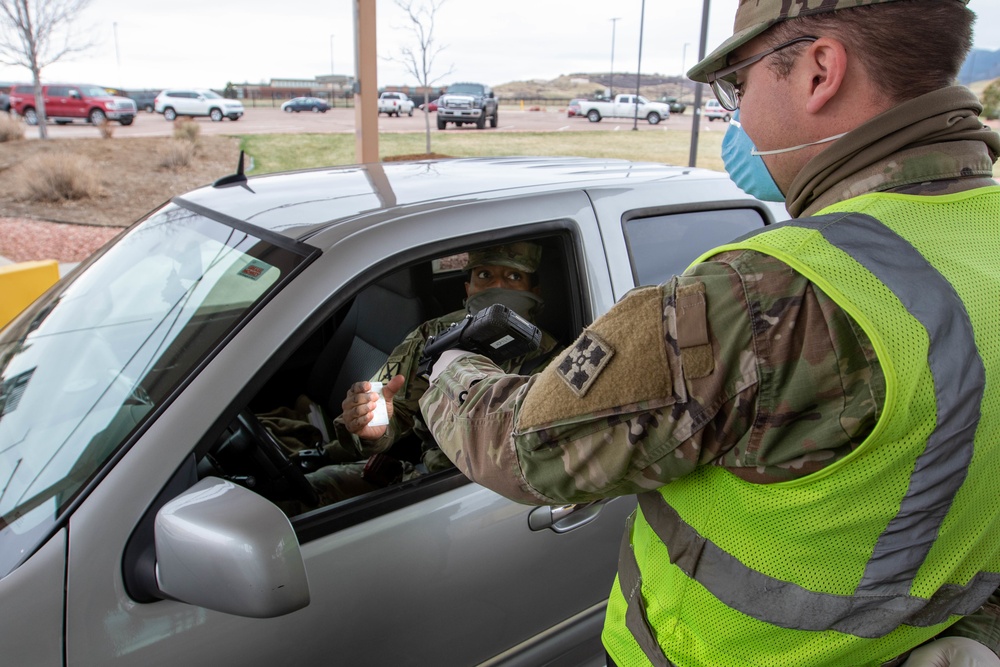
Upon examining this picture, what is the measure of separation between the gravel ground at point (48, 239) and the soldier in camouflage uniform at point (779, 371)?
874 cm

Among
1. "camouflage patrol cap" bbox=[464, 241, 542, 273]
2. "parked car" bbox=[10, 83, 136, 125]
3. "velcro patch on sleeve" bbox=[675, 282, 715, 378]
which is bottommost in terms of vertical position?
"camouflage patrol cap" bbox=[464, 241, 542, 273]

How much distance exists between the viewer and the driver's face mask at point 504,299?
2115mm

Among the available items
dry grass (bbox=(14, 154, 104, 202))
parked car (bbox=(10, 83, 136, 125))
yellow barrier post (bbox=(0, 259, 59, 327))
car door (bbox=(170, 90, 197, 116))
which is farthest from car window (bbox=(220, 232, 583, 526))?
car door (bbox=(170, 90, 197, 116))

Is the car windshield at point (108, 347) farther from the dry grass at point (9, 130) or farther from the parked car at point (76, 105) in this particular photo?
the parked car at point (76, 105)

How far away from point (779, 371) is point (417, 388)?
1.53 m

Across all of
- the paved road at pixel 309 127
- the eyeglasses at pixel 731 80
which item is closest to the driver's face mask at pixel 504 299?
the eyeglasses at pixel 731 80

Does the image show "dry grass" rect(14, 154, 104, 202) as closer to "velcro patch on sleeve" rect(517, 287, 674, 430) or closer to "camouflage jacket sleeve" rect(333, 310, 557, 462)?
"camouflage jacket sleeve" rect(333, 310, 557, 462)

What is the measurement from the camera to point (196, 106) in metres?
35.2

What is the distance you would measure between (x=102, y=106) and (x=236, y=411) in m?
34.0

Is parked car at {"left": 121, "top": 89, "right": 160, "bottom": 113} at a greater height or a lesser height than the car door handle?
greater

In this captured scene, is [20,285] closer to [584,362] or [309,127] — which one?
[584,362]

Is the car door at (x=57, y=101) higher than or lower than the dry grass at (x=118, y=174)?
higher

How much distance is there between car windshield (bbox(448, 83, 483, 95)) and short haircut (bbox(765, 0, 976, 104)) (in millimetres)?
31023

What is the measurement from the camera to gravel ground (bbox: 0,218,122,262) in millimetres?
9039
